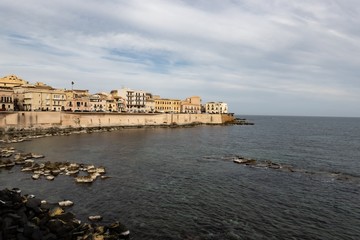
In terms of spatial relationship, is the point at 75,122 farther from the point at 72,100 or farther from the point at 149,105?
the point at 149,105

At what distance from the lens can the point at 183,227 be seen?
22438 millimetres

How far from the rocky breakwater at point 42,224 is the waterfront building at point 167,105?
431 ft

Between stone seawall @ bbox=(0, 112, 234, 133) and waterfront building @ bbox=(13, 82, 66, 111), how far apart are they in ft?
36.5

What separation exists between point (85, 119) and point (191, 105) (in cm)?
7718

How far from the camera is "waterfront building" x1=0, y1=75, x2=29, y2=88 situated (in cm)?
11006

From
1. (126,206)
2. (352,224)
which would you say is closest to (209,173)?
(126,206)

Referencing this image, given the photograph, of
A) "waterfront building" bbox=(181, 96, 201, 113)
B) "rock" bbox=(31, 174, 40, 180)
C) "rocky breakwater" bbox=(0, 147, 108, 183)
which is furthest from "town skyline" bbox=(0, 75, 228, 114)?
"rock" bbox=(31, 174, 40, 180)

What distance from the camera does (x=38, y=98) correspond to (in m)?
97.6

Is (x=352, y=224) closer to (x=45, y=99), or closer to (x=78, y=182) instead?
(x=78, y=182)

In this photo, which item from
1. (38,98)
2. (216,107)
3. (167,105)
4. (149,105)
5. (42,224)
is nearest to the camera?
(42,224)

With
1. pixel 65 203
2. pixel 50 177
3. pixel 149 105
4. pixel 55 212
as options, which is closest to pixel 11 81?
pixel 149 105

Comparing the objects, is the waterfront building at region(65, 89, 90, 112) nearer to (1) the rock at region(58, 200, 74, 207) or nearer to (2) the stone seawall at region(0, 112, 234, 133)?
(2) the stone seawall at region(0, 112, 234, 133)

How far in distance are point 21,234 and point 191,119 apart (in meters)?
126

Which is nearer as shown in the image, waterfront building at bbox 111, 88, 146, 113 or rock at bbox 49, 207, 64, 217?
rock at bbox 49, 207, 64, 217
